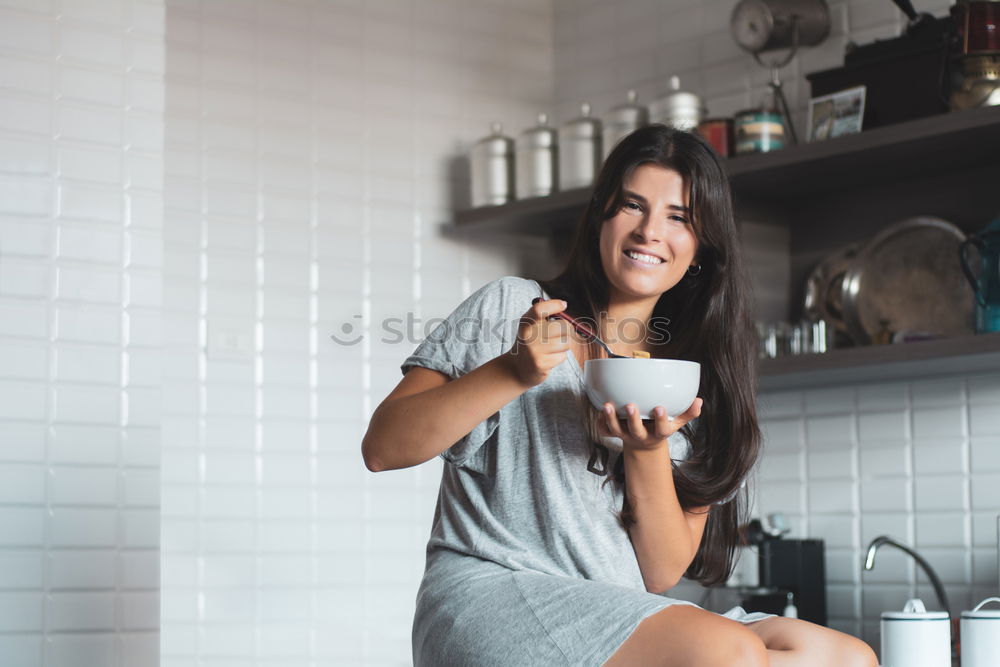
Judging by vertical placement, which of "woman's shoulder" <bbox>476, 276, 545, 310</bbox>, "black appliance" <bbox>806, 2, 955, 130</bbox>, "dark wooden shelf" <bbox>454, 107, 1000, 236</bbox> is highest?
"black appliance" <bbox>806, 2, 955, 130</bbox>

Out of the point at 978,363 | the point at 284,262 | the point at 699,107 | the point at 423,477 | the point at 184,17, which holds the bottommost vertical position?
the point at 423,477

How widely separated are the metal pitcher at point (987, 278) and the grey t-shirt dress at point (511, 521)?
1.00m

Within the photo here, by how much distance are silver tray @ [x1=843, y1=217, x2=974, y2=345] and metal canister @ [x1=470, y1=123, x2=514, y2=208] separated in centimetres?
88

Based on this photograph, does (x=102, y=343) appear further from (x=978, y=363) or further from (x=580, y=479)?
(x=978, y=363)

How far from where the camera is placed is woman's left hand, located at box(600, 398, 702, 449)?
4.46ft

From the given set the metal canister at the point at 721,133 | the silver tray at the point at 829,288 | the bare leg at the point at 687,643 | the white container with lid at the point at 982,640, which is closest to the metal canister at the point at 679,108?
the metal canister at the point at 721,133

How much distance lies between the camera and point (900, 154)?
2443mm

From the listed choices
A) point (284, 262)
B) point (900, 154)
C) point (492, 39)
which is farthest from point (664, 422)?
point (492, 39)

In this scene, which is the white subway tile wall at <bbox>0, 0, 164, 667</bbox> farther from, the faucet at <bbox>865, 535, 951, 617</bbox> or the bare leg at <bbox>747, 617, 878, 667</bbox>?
the faucet at <bbox>865, 535, 951, 617</bbox>

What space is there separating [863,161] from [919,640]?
971 millimetres

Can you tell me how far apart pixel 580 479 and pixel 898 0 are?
146 centimetres

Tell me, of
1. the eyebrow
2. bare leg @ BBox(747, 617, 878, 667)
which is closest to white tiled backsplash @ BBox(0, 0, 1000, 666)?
the eyebrow

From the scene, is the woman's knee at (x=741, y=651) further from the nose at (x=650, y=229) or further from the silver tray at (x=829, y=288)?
the silver tray at (x=829, y=288)

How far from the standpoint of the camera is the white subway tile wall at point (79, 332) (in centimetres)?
204
